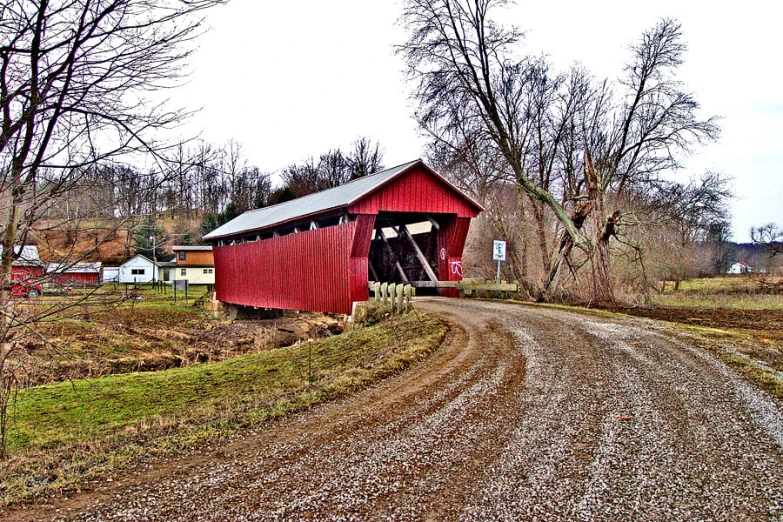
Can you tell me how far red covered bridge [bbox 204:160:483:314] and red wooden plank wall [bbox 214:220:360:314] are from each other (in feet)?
→ 0.08

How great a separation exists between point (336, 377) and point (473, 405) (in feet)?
6.71

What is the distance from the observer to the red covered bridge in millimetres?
13000

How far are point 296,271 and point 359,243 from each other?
12.4ft

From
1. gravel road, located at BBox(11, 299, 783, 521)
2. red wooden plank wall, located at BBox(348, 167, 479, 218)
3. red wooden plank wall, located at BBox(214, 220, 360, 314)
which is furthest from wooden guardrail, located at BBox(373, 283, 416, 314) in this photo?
gravel road, located at BBox(11, 299, 783, 521)

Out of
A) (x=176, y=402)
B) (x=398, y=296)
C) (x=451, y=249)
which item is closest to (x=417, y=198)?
(x=451, y=249)

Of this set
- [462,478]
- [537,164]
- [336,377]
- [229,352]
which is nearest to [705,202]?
[537,164]

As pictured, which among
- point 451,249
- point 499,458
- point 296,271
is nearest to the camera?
point 499,458

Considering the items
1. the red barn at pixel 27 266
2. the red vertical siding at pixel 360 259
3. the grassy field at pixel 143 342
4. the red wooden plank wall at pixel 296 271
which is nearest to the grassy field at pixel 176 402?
the red barn at pixel 27 266

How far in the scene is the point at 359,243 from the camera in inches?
507

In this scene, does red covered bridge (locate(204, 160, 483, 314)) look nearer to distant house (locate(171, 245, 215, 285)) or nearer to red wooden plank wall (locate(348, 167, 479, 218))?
red wooden plank wall (locate(348, 167, 479, 218))

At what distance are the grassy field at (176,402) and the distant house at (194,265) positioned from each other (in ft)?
103

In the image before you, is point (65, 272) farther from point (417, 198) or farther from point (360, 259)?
point (417, 198)

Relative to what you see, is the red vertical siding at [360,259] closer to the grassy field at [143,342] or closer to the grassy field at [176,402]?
the grassy field at [143,342]

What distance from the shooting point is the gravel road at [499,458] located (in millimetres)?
3217
